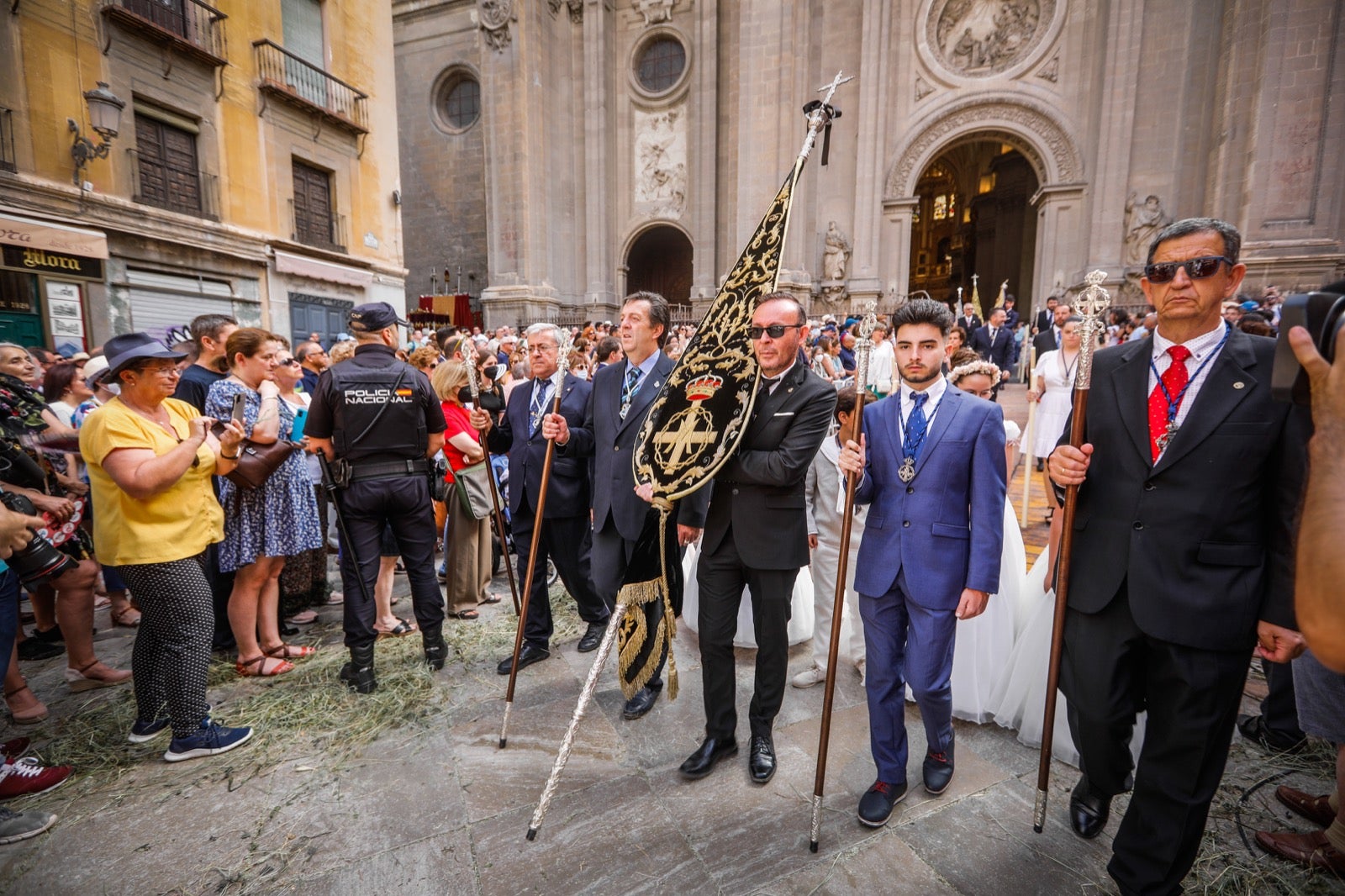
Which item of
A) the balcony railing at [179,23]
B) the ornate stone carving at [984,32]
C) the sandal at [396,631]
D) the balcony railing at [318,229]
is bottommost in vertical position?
the sandal at [396,631]

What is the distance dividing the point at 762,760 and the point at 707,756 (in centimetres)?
26

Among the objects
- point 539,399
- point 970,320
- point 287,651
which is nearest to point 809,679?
point 539,399

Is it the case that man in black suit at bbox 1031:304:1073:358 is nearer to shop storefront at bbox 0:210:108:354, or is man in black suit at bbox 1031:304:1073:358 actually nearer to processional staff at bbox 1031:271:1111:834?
processional staff at bbox 1031:271:1111:834

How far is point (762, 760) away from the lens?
2814 mm

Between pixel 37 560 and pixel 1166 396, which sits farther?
pixel 37 560

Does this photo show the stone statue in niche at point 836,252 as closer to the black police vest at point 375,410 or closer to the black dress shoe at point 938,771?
the black police vest at point 375,410

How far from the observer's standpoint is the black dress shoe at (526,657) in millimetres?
3896

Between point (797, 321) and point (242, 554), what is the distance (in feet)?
12.0

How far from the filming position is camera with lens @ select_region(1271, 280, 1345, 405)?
1.11 meters

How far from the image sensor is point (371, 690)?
142 inches

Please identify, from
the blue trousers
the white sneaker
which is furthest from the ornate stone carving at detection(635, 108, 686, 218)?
the blue trousers

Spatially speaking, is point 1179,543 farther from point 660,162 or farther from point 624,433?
point 660,162

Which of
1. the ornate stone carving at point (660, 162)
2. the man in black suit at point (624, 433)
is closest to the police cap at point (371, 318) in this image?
the man in black suit at point (624, 433)

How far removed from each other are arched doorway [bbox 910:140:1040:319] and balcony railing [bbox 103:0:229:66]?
1977cm
